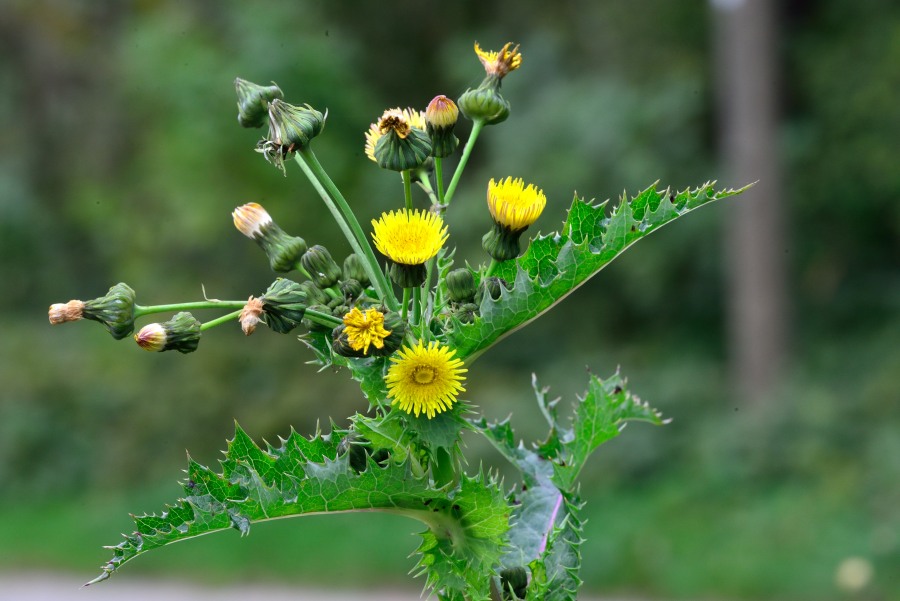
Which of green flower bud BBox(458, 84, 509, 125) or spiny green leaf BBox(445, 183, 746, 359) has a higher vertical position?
green flower bud BBox(458, 84, 509, 125)

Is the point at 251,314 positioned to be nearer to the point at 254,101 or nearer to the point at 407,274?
the point at 407,274

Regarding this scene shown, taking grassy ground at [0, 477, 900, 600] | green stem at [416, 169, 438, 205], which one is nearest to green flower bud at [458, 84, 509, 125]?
green stem at [416, 169, 438, 205]

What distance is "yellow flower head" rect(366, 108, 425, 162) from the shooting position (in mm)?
1603

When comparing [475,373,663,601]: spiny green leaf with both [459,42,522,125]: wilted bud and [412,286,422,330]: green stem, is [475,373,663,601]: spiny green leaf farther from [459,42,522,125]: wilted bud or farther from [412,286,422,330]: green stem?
[459,42,522,125]: wilted bud

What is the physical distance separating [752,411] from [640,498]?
1330 mm

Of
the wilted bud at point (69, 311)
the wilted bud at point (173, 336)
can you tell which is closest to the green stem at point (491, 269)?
the wilted bud at point (173, 336)

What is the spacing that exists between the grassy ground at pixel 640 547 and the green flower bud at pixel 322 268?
5215 mm

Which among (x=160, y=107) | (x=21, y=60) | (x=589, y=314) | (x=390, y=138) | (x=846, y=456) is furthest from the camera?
(x=21, y=60)

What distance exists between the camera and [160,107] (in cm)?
1284

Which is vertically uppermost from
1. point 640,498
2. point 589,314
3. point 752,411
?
point 589,314

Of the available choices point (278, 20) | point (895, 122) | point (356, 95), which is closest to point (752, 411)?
point (895, 122)

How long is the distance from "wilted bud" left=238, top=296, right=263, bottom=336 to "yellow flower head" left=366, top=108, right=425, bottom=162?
30 centimetres

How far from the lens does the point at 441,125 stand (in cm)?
167

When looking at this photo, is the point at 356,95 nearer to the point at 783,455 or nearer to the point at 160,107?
the point at 160,107
